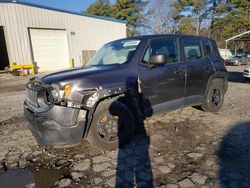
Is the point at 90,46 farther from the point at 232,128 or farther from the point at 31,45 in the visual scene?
the point at 232,128

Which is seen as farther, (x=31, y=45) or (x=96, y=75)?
(x=31, y=45)

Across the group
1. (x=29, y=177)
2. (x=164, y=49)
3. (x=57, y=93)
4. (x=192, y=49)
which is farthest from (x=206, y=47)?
(x=29, y=177)

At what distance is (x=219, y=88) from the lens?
222 inches

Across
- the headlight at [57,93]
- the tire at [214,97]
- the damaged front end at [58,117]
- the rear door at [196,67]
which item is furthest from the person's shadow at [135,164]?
the tire at [214,97]

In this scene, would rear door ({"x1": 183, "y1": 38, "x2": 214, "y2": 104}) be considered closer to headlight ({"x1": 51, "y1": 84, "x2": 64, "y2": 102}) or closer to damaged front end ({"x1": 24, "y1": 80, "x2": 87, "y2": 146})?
damaged front end ({"x1": 24, "y1": 80, "x2": 87, "y2": 146})

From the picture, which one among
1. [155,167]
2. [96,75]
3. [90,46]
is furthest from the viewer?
[90,46]

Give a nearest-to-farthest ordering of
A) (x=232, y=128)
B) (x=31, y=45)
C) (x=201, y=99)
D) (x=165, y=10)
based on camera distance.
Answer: (x=232, y=128)
(x=201, y=99)
(x=31, y=45)
(x=165, y=10)

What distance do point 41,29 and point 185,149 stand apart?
18.3 meters

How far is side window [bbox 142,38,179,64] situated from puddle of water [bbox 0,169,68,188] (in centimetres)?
236

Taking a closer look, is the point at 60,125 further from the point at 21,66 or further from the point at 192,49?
the point at 21,66

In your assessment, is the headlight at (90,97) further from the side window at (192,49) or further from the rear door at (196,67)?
the side window at (192,49)

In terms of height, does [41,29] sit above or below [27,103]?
above

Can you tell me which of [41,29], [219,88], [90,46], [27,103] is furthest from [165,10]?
[27,103]

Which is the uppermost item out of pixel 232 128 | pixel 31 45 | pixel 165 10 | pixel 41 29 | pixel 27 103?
pixel 165 10
